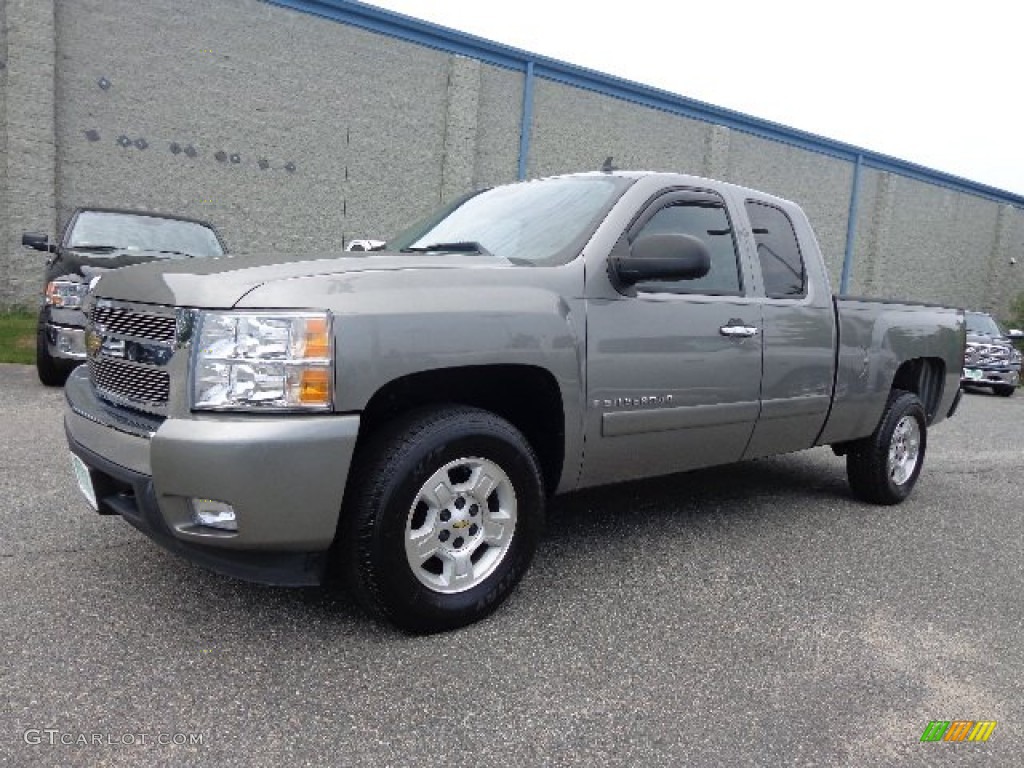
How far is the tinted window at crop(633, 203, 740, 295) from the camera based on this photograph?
3.52 m

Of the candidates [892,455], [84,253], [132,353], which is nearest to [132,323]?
Answer: [132,353]

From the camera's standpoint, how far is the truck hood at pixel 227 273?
2.42 m

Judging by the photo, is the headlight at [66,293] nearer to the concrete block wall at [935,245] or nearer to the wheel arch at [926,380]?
the wheel arch at [926,380]

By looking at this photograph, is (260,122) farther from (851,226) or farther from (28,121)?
(851,226)

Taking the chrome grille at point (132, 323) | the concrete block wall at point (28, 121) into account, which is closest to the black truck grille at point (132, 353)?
the chrome grille at point (132, 323)

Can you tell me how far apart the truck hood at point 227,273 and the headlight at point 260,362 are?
3.8 inches

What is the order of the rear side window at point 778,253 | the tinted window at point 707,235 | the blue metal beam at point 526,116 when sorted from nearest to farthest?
1. the tinted window at point 707,235
2. the rear side window at point 778,253
3. the blue metal beam at point 526,116

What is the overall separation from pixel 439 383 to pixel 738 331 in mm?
1567

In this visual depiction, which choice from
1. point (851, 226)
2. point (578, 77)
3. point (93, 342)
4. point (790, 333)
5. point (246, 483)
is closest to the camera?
point (246, 483)

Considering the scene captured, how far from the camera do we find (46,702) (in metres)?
2.18

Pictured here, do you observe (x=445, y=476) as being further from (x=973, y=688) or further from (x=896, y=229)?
(x=896, y=229)

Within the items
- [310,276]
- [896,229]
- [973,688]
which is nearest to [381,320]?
[310,276]

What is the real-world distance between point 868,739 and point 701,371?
165cm

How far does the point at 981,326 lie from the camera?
49.8 ft
